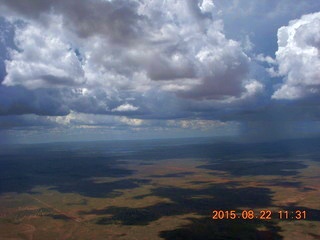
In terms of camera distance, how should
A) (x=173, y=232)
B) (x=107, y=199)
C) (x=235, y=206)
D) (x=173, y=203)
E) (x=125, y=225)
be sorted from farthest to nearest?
(x=107, y=199), (x=173, y=203), (x=235, y=206), (x=125, y=225), (x=173, y=232)

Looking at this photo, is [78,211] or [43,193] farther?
[43,193]

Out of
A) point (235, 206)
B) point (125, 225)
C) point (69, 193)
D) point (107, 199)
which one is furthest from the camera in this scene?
point (69, 193)

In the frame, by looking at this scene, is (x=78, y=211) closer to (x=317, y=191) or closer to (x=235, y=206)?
(x=235, y=206)

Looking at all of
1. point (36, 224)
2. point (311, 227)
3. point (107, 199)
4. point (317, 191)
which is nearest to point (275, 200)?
point (317, 191)
